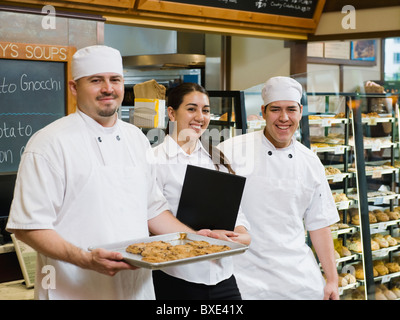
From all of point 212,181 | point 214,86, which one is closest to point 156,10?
point 214,86

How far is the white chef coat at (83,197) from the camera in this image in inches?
64.7

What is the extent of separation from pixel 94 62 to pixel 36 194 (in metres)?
0.46

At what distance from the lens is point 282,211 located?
2342 millimetres

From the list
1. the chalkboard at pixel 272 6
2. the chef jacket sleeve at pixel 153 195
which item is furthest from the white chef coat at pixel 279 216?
the chalkboard at pixel 272 6

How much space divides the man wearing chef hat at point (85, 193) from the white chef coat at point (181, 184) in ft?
0.81

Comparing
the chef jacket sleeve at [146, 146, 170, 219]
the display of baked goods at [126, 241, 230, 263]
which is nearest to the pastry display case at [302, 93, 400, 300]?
the chef jacket sleeve at [146, 146, 170, 219]

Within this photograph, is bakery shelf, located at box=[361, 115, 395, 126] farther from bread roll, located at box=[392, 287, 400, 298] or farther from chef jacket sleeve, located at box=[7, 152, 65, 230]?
chef jacket sleeve, located at box=[7, 152, 65, 230]

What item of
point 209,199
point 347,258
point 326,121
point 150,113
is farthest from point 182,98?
point 347,258

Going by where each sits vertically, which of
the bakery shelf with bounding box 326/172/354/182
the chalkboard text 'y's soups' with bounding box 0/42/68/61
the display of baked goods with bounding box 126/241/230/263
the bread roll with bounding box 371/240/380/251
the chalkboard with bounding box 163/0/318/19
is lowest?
the bread roll with bounding box 371/240/380/251

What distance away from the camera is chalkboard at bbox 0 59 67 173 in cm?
309

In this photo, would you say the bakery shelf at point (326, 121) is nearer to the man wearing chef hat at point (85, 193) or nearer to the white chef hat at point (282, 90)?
the white chef hat at point (282, 90)

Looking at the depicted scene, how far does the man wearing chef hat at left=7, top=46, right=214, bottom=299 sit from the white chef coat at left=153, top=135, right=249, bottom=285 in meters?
0.25

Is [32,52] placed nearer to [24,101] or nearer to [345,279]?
[24,101]
